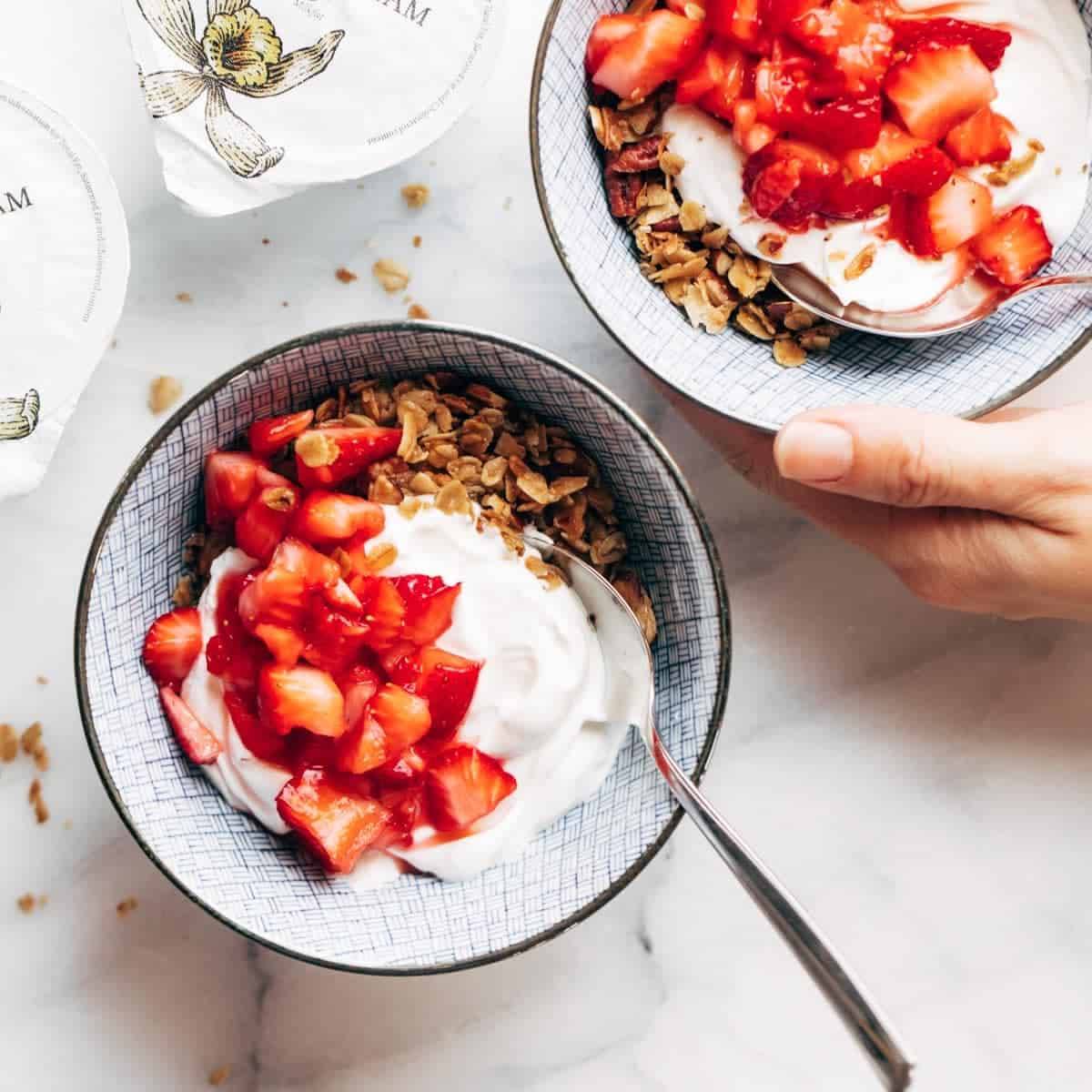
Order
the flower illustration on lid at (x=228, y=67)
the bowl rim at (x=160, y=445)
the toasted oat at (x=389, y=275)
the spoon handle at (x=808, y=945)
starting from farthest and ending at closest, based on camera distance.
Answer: the toasted oat at (x=389, y=275), the flower illustration on lid at (x=228, y=67), the bowl rim at (x=160, y=445), the spoon handle at (x=808, y=945)

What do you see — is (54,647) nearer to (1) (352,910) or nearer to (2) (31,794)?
(2) (31,794)

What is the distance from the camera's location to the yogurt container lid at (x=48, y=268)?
1.17 metres

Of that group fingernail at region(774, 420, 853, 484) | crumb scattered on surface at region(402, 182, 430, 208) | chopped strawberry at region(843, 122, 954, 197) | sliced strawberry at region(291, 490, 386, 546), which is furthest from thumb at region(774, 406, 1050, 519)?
crumb scattered on surface at region(402, 182, 430, 208)

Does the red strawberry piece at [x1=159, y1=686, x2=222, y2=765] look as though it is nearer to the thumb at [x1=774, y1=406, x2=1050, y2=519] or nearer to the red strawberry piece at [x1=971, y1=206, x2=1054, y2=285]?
the thumb at [x1=774, y1=406, x2=1050, y2=519]

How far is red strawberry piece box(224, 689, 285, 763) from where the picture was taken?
1082 mm

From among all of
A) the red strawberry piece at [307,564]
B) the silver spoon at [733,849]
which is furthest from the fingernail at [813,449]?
the red strawberry piece at [307,564]

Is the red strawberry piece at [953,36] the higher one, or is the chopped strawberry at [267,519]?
the red strawberry piece at [953,36]

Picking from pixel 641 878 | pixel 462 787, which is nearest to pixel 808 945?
pixel 462 787

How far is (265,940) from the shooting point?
1039 mm

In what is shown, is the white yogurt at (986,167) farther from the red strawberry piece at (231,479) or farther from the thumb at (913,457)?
the red strawberry piece at (231,479)

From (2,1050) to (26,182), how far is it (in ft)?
2.92

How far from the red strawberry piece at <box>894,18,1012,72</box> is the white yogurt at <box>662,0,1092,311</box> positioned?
19 mm

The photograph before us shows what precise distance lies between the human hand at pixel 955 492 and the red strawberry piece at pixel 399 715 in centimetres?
38

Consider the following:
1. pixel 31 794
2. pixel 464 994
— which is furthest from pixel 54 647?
pixel 464 994
